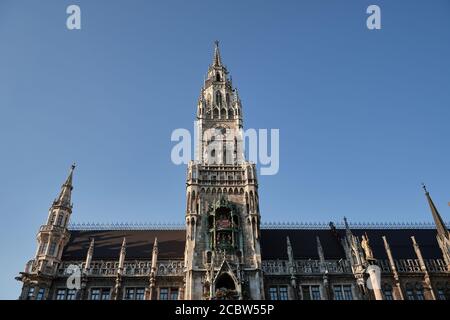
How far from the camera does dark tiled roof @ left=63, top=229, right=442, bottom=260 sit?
40344mm

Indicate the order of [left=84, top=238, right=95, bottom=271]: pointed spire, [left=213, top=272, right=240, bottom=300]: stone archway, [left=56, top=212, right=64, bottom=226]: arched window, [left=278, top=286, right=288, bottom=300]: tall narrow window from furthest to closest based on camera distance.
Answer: [left=56, top=212, right=64, bottom=226]: arched window < [left=84, top=238, right=95, bottom=271]: pointed spire < [left=278, top=286, right=288, bottom=300]: tall narrow window < [left=213, top=272, right=240, bottom=300]: stone archway

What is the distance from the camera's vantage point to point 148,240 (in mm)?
43531

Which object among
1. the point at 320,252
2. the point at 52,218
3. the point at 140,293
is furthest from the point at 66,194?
the point at 320,252

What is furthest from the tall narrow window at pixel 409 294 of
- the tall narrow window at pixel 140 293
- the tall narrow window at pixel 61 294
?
the tall narrow window at pixel 61 294

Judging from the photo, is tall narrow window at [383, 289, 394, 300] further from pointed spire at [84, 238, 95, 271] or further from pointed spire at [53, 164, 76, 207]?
pointed spire at [53, 164, 76, 207]

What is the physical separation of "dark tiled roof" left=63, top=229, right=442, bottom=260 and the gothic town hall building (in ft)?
0.38

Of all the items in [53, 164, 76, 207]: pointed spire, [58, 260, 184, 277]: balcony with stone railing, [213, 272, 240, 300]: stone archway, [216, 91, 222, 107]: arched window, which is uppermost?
[216, 91, 222, 107]: arched window

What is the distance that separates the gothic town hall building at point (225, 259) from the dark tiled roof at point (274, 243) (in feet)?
0.38

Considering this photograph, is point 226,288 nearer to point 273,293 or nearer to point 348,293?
point 273,293

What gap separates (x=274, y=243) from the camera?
42594 mm

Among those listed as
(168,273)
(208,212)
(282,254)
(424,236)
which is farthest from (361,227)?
(168,273)

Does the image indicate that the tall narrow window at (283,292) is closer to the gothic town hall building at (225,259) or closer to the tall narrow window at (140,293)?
the gothic town hall building at (225,259)

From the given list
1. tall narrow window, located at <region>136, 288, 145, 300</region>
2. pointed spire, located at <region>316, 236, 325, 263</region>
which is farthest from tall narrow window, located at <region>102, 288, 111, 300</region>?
pointed spire, located at <region>316, 236, 325, 263</region>
